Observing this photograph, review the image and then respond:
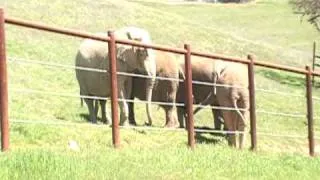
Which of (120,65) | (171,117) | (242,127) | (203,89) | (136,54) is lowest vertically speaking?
(242,127)

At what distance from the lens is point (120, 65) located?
15.1 meters

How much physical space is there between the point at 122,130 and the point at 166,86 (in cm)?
355

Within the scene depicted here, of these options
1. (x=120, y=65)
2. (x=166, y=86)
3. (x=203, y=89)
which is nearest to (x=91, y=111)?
(x=120, y=65)

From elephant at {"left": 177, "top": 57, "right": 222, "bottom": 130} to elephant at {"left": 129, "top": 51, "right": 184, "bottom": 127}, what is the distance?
27cm

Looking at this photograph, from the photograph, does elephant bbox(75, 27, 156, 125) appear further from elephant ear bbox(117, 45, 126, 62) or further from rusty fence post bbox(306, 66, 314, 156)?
rusty fence post bbox(306, 66, 314, 156)

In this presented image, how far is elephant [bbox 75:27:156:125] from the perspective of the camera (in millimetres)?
15016

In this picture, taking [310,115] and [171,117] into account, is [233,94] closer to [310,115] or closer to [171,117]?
[171,117]

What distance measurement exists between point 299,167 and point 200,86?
613 cm

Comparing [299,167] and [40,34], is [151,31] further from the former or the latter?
[299,167]

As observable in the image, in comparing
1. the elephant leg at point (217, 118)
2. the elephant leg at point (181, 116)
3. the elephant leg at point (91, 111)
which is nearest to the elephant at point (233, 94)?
the elephant leg at point (217, 118)

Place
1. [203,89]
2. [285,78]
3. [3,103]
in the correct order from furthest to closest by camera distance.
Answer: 1. [285,78]
2. [203,89]
3. [3,103]

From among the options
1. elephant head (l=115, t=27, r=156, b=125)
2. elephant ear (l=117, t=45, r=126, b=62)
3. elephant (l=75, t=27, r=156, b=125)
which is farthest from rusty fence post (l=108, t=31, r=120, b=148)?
elephant ear (l=117, t=45, r=126, b=62)

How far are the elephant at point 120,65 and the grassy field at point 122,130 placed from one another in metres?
0.61

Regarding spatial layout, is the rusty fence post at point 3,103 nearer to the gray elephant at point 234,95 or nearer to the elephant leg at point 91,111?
the elephant leg at point 91,111
